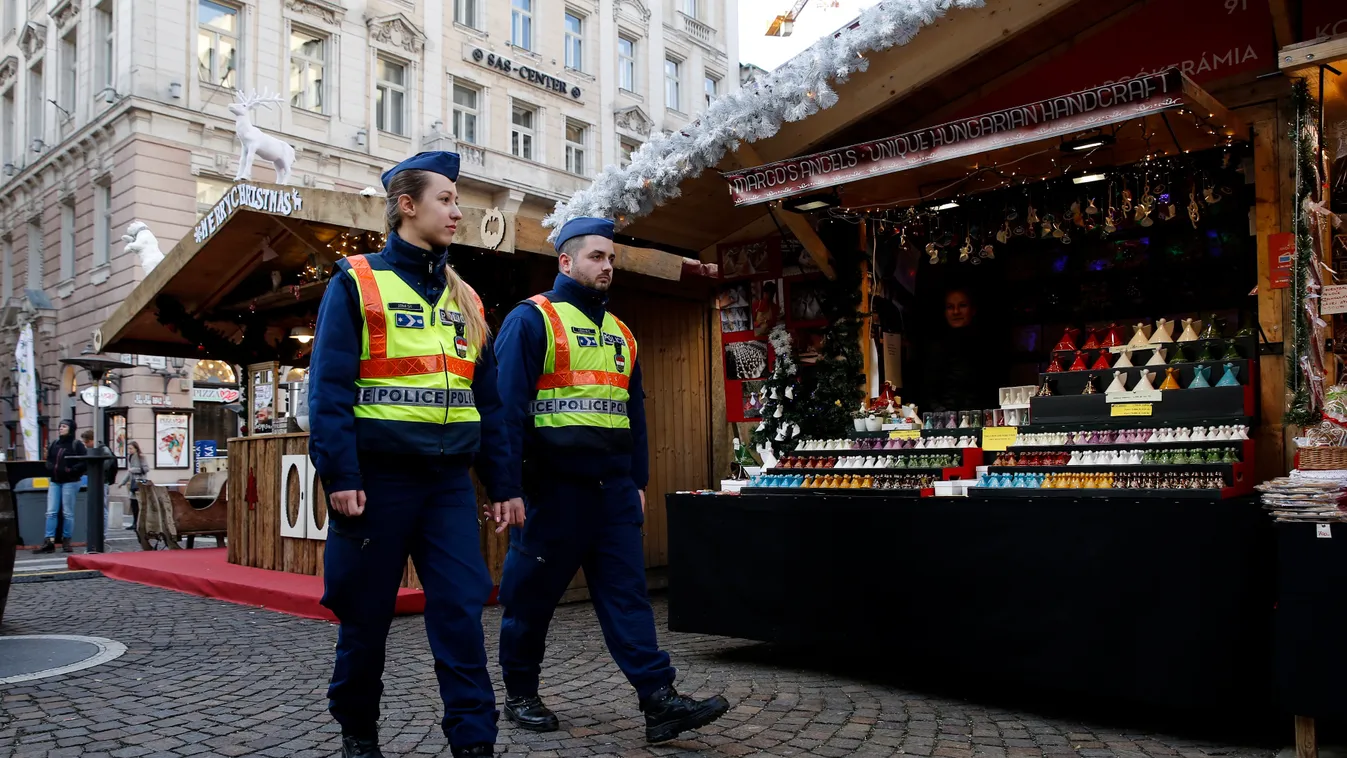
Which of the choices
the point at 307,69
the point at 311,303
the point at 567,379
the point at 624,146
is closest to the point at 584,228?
the point at 567,379

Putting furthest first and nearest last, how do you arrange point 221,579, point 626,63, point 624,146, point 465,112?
point 626,63 < point 624,146 < point 465,112 < point 221,579

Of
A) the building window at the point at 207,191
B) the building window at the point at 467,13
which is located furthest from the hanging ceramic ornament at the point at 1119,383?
the building window at the point at 467,13

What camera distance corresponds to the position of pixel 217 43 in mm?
22328

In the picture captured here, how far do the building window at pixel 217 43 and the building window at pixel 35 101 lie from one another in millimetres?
7203

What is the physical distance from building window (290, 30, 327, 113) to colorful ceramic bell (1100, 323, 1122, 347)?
21122 mm

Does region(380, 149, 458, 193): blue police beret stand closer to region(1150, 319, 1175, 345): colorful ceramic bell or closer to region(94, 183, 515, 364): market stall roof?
region(94, 183, 515, 364): market stall roof

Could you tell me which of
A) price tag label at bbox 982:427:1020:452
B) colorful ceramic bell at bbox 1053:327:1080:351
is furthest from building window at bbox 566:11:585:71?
price tag label at bbox 982:427:1020:452

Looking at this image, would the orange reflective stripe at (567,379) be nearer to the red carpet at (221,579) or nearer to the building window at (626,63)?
the red carpet at (221,579)

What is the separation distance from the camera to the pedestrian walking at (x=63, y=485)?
1302cm

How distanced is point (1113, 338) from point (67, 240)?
25.1 meters

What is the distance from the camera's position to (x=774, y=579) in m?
5.30

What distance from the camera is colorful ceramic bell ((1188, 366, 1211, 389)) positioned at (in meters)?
5.14

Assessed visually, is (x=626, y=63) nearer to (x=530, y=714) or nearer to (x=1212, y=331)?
(x=1212, y=331)

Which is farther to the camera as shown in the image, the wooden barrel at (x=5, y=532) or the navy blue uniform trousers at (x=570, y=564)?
the wooden barrel at (x=5, y=532)
